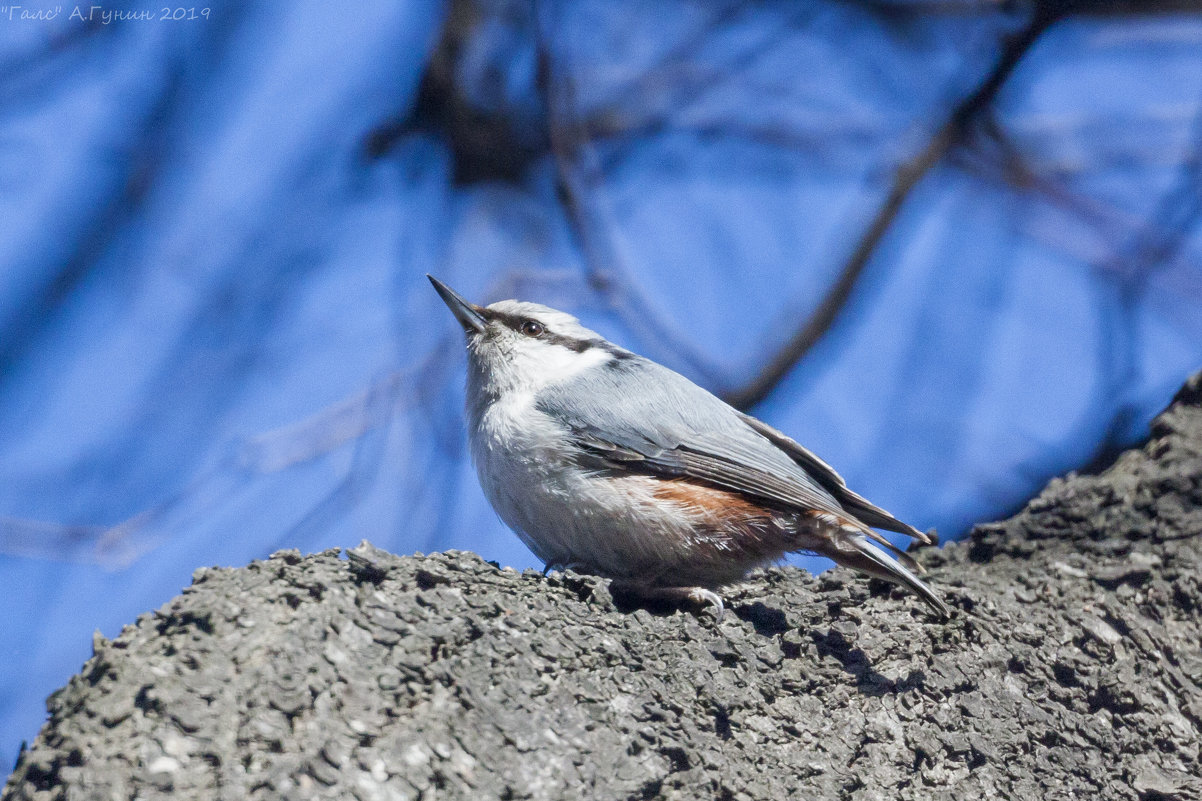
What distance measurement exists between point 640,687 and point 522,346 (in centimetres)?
165

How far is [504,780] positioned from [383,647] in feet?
1.07

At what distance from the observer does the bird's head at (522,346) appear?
3178 mm

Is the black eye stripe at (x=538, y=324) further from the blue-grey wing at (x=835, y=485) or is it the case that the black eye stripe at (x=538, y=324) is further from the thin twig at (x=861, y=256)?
the thin twig at (x=861, y=256)

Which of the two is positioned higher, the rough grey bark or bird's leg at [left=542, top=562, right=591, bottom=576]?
bird's leg at [left=542, top=562, right=591, bottom=576]

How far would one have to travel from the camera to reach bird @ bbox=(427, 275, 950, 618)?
264 centimetres

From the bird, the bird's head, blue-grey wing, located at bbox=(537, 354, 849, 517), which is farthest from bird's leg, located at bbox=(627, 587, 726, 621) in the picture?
the bird's head

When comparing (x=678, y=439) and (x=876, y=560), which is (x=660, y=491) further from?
(x=876, y=560)

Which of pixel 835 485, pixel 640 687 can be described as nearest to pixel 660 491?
pixel 835 485

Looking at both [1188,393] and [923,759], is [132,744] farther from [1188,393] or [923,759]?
[1188,393]

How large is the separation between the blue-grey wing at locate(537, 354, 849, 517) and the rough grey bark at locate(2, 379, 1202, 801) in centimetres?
26

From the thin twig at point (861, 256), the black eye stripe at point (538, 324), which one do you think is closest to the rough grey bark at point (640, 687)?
the black eye stripe at point (538, 324)

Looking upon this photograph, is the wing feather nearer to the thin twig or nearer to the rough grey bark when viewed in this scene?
the rough grey bark

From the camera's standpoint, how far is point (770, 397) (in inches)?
184

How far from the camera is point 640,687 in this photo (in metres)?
1.89
